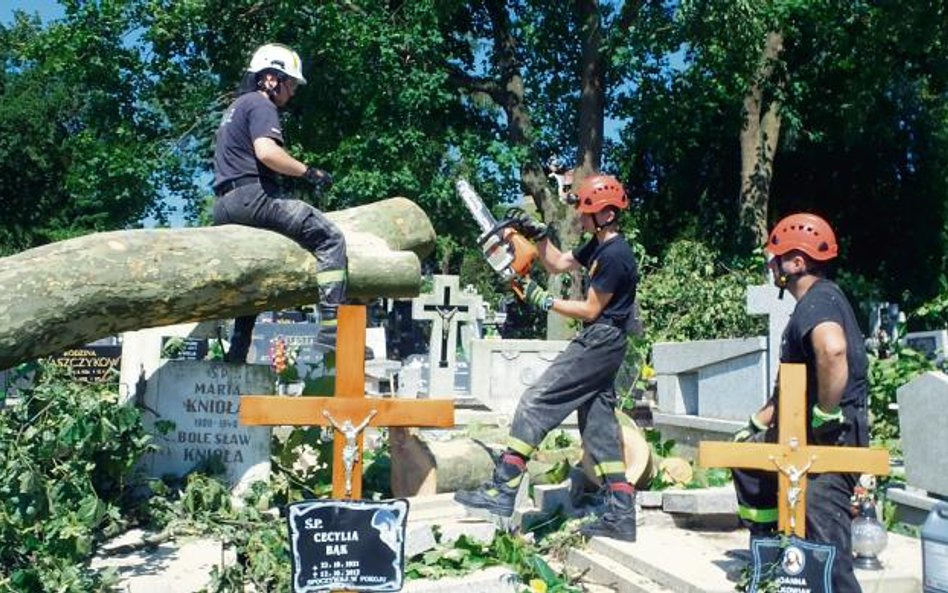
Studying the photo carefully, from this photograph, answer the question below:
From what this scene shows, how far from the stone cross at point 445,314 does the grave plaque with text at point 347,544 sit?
10.7m

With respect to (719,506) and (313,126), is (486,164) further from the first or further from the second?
(719,506)

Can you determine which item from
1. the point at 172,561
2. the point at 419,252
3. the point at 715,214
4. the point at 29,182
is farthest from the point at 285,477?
the point at 29,182

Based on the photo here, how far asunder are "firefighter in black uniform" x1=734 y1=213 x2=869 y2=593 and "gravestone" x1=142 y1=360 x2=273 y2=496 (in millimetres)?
2907

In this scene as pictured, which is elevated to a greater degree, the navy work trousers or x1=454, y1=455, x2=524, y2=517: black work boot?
the navy work trousers

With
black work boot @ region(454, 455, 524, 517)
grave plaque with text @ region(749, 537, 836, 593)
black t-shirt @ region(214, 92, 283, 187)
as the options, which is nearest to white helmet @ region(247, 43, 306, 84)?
black t-shirt @ region(214, 92, 283, 187)

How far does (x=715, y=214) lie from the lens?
20578 millimetres

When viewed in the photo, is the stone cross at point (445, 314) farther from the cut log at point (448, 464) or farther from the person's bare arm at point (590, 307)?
the person's bare arm at point (590, 307)

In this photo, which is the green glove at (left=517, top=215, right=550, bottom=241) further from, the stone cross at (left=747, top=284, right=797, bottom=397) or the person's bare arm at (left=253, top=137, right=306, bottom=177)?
the stone cross at (left=747, top=284, right=797, bottom=397)

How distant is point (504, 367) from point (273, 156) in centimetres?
693

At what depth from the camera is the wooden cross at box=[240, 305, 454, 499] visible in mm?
3729

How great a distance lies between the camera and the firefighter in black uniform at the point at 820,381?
400cm

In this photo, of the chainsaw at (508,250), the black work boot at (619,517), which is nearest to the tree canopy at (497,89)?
the chainsaw at (508,250)

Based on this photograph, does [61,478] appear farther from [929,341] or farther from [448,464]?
[929,341]

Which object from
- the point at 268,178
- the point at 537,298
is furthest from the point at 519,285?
the point at 268,178
